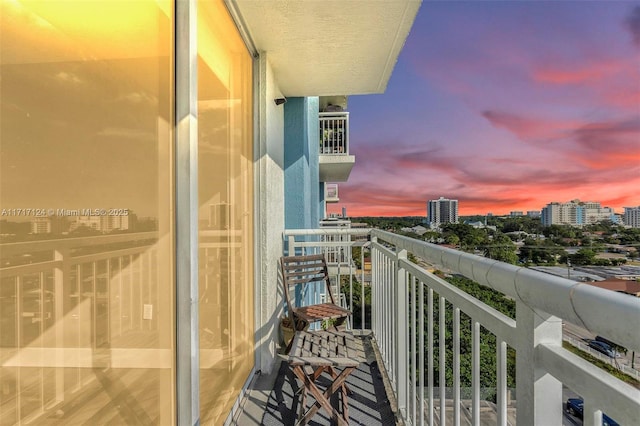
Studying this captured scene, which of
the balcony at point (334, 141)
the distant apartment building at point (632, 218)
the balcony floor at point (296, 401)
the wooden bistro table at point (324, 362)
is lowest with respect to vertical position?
the balcony floor at point (296, 401)

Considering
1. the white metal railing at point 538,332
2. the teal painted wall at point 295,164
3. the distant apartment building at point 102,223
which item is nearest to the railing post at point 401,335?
the white metal railing at point 538,332

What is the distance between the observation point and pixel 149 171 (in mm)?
1269

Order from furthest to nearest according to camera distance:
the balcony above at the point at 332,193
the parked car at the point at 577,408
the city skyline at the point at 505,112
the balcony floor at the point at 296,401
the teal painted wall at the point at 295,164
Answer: the balcony above at the point at 332,193 → the city skyline at the point at 505,112 → the teal painted wall at the point at 295,164 → the balcony floor at the point at 296,401 → the parked car at the point at 577,408

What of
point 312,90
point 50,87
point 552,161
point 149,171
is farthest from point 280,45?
point 552,161

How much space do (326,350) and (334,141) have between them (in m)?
7.72

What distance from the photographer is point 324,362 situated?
2.00m

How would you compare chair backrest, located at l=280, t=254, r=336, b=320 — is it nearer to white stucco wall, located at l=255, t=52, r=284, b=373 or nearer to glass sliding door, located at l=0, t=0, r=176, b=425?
white stucco wall, located at l=255, t=52, r=284, b=373

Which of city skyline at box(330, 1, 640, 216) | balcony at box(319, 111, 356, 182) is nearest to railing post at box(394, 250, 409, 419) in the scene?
city skyline at box(330, 1, 640, 216)

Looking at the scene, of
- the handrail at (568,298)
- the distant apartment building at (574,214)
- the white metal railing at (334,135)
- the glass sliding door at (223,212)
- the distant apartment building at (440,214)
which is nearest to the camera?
the handrail at (568,298)

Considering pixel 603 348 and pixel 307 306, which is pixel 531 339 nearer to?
pixel 603 348

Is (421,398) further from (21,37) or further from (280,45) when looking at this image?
(280,45)

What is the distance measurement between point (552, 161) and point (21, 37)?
19.1 metres

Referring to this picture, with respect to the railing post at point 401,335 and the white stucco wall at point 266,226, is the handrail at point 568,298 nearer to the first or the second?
the railing post at point 401,335

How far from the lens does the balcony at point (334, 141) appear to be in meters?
9.10
